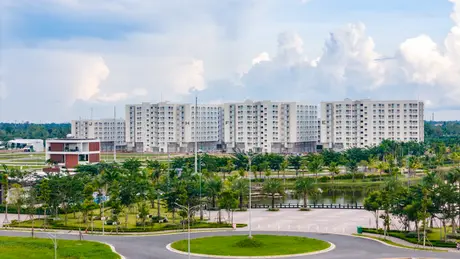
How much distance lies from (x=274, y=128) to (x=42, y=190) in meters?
104

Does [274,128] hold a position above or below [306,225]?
above

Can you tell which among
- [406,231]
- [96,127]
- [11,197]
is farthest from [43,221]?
[96,127]

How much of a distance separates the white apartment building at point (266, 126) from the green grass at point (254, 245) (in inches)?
4255

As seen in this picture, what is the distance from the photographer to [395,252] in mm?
47938

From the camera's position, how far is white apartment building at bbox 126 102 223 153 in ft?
570

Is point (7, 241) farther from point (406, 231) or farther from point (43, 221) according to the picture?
point (406, 231)

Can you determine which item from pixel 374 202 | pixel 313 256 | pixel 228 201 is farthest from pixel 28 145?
pixel 313 256

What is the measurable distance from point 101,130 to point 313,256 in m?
158

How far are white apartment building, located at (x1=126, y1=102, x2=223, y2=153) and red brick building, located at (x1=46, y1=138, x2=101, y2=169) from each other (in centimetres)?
5596

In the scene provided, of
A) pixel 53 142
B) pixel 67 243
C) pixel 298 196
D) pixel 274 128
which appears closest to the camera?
pixel 67 243

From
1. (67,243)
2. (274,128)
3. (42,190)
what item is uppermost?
(274,128)

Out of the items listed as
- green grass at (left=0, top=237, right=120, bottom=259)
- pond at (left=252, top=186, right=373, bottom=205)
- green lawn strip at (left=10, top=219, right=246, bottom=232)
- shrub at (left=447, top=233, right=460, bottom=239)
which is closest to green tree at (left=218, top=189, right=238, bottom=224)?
green lawn strip at (left=10, top=219, right=246, bottom=232)

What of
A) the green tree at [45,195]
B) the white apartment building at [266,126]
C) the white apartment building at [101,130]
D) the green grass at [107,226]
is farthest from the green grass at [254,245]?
the white apartment building at [101,130]

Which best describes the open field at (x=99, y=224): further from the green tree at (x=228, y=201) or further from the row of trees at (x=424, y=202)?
the row of trees at (x=424, y=202)
